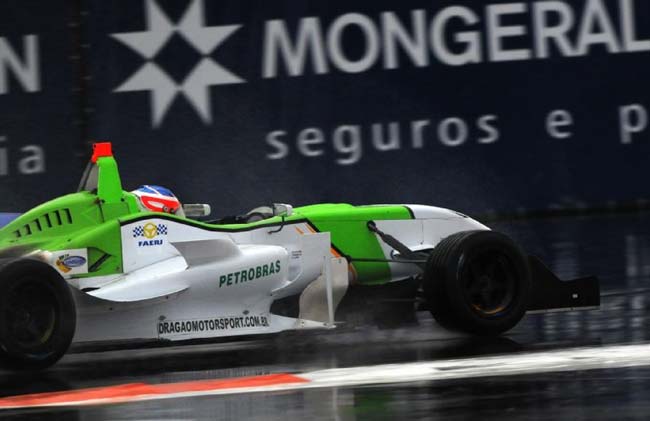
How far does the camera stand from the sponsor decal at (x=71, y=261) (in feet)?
25.9

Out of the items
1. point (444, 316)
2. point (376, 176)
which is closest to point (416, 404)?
point (444, 316)

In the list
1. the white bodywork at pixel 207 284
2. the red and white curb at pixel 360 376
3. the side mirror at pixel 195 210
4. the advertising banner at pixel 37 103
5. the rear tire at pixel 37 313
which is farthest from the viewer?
the advertising banner at pixel 37 103

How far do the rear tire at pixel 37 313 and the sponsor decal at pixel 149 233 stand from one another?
63 cm

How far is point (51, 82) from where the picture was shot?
1297 cm

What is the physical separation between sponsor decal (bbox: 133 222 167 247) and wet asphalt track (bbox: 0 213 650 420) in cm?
66

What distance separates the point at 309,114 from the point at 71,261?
553 centimetres

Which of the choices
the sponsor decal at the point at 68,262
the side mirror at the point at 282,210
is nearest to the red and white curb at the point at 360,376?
the sponsor decal at the point at 68,262

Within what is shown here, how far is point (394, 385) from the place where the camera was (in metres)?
6.80

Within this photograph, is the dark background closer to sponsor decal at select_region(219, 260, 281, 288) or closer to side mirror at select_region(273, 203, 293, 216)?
side mirror at select_region(273, 203, 293, 216)

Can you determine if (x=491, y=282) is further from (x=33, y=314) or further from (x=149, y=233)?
(x=33, y=314)

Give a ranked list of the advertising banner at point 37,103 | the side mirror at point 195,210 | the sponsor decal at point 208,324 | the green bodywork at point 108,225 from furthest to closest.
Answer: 1. the advertising banner at point 37,103
2. the side mirror at point 195,210
3. the green bodywork at point 108,225
4. the sponsor decal at point 208,324

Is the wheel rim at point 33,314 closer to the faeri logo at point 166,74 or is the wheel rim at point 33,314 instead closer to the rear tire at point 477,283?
the rear tire at point 477,283

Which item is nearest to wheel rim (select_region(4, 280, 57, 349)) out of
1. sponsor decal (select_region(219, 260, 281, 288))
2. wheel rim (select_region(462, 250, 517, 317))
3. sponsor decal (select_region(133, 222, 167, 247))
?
sponsor decal (select_region(133, 222, 167, 247))

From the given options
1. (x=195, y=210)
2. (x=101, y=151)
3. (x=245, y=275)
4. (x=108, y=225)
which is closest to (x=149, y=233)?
(x=108, y=225)
